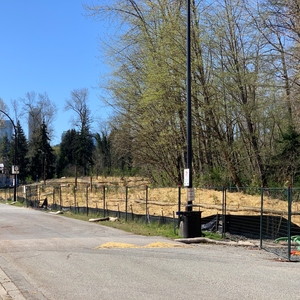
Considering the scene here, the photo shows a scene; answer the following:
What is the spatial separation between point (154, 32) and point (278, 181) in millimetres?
10799

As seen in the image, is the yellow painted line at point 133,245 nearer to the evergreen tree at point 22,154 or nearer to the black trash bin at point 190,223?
the black trash bin at point 190,223

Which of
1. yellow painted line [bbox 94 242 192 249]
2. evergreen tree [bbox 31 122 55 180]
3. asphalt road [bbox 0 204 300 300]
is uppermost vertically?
evergreen tree [bbox 31 122 55 180]

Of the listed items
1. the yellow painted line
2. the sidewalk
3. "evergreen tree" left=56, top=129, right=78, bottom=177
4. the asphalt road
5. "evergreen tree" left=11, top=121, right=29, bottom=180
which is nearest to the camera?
the sidewalk

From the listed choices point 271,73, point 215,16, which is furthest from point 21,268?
point 215,16

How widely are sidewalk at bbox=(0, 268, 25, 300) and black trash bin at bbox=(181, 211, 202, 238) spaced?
24.1 feet

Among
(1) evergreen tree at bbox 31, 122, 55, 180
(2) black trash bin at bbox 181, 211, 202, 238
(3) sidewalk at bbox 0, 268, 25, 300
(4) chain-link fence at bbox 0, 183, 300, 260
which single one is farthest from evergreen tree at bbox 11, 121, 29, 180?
(3) sidewalk at bbox 0, 268, 25, 300

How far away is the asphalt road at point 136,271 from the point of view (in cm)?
673

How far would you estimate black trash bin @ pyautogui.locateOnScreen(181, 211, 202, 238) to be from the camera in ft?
46.2

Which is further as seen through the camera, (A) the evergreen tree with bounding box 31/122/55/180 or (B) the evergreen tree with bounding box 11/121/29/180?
(B) the evergreen tree with bounding box 11/121/29/180

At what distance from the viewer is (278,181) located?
2334 cm

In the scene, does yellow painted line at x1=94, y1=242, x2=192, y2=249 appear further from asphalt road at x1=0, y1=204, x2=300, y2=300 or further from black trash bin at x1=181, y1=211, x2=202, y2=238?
black trash bin at x1=181, y1=211, x2=202, y2=238

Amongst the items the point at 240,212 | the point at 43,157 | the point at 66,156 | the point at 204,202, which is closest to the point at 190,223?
the point at 240,212

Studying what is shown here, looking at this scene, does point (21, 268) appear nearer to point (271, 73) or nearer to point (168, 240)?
point (168, 240)

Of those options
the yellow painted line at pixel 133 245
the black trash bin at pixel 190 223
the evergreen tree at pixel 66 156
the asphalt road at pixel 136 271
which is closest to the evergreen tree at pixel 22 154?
the evergreen tree at pixel 66 156
